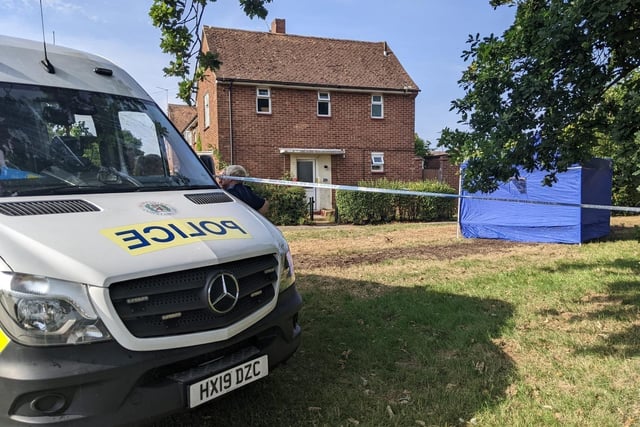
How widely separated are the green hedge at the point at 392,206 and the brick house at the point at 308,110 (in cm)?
343

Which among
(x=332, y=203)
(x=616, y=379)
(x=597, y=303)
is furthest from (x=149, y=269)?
(x=332, y=203)

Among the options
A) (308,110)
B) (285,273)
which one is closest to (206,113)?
(308,110)

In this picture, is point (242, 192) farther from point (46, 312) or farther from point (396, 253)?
point (396, 253)

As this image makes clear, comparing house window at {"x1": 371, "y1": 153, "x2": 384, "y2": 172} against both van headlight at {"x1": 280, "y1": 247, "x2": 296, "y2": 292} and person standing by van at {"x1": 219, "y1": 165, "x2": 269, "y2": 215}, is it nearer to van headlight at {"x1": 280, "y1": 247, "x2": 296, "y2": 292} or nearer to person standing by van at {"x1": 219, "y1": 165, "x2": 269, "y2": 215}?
person standing by van at {"x1": 219, "y1": 165, "x2": 269, "y2": 215}

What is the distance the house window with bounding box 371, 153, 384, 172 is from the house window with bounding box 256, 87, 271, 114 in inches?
191

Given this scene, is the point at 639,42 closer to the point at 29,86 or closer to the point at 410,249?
the point at 29,86

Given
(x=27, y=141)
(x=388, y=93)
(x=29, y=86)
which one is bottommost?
(x=27, y=141)

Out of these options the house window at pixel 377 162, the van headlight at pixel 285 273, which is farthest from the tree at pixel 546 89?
the house window at pixel 377 162

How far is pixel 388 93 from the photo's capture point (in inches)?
772

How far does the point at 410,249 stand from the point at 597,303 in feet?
14.2

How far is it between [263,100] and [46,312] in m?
16.9

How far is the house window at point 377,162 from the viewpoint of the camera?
1959 cm

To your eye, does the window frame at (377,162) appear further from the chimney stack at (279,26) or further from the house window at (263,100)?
the chimney stack at (279,26)

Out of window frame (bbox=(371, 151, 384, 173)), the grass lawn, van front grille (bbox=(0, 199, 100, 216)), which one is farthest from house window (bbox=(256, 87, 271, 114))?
van front grille (bbox=(0, 199, 100, 216))
